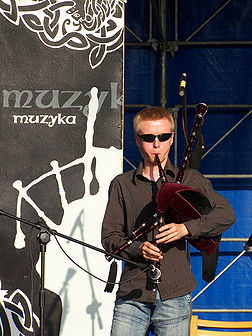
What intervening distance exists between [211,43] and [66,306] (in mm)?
2771

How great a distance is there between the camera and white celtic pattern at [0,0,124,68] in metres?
4.21

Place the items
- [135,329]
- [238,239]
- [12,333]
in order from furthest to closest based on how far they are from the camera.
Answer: [238,239], [12,333], [135,329]

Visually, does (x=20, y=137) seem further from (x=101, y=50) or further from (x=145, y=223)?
(x=145, y=223)

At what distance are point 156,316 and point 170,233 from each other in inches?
14.1

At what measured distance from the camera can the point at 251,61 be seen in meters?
5.77

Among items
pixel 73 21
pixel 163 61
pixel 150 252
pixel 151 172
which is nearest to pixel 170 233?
pixel 150 252

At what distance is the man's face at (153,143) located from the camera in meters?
2.78

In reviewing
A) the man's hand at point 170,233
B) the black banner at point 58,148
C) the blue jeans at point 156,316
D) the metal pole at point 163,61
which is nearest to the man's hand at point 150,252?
the man's hand at point 170,233

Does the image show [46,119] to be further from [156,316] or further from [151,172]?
[156,316]

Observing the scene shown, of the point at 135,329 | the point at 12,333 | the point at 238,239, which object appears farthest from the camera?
the point at 238,239

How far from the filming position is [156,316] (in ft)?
8.79

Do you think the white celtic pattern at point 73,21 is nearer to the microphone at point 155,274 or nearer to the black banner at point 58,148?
the black banner at point 58,148

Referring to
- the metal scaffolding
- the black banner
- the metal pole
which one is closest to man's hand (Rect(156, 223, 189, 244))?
the black banner

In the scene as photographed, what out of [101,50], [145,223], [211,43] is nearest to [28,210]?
[101,50]
